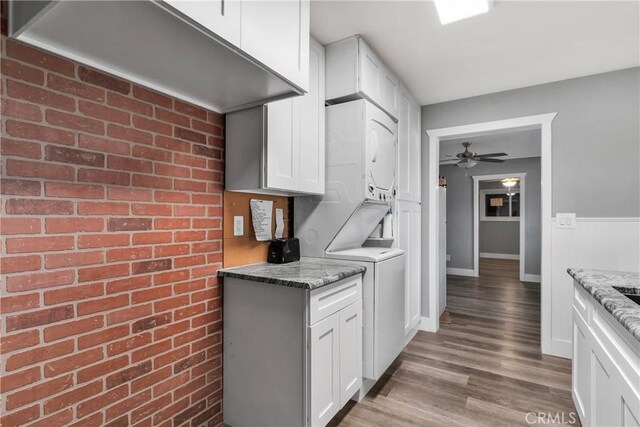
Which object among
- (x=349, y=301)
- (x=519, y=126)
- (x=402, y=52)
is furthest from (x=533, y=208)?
(x=349, y=301)

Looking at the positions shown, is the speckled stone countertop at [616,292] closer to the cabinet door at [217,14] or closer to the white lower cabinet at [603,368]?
the white lower cabinet at [603,368]

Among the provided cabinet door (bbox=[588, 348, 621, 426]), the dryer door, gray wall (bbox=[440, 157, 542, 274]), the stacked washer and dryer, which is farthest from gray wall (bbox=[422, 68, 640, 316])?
gray wall (bbox=[440, 157, 542, 274])

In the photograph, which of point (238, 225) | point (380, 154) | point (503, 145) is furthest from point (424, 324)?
point (503, 145)

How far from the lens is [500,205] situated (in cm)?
916

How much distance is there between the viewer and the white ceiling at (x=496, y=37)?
188 cm

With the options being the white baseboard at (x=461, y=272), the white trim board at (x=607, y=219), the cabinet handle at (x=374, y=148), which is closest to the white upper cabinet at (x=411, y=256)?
the cabinet handle at (x=374, y=148)

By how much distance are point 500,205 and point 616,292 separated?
876 cm

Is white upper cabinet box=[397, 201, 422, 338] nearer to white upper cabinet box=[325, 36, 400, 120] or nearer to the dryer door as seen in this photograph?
the dryer door

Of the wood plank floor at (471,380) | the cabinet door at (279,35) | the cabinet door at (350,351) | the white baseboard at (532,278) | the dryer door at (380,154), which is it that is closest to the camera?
the cabinet door at (279,35)

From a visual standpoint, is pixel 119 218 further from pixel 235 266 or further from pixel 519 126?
pixel 519 126

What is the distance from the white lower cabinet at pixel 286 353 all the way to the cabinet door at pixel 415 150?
163 centimetres

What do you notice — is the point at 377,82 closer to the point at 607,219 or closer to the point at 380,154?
the point at 380,154

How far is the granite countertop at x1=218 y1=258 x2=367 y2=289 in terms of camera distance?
62.7 inches

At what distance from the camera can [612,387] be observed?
1.19 m
